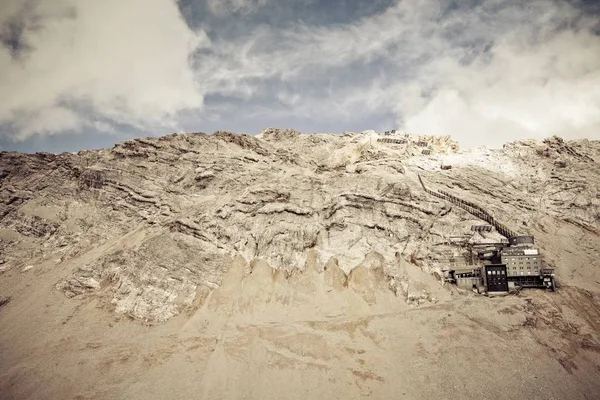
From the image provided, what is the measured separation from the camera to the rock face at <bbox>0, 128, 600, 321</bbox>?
2751 inches

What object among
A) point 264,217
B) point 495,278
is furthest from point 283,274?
point 495,278

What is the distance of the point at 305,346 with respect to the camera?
58.9m

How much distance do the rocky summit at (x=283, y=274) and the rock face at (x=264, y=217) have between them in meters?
0.38

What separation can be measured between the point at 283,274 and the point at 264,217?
1497 cm

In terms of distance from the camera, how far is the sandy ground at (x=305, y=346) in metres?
51.6

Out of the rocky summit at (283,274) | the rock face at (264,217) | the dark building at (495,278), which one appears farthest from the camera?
the rock face at (264,217)

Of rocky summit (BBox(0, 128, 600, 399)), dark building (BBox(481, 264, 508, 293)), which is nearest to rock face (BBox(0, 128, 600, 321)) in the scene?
rocky summit (BBox(0, 128, 600, 399))

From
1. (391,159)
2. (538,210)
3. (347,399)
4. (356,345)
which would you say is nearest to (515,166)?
(538,210)

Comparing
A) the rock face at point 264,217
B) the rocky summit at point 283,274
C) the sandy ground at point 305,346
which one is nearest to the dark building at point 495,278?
the sandy ground at point 305,346

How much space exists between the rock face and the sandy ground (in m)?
3.35

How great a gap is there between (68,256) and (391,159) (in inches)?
3166

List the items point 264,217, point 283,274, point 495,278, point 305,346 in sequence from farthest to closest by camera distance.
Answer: point 264,217, point 283,274, point 495,278, point 305,346

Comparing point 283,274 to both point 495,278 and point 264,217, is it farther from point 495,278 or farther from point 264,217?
point 495,278

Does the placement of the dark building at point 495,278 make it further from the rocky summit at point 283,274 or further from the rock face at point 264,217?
the rock face at point 264,217
